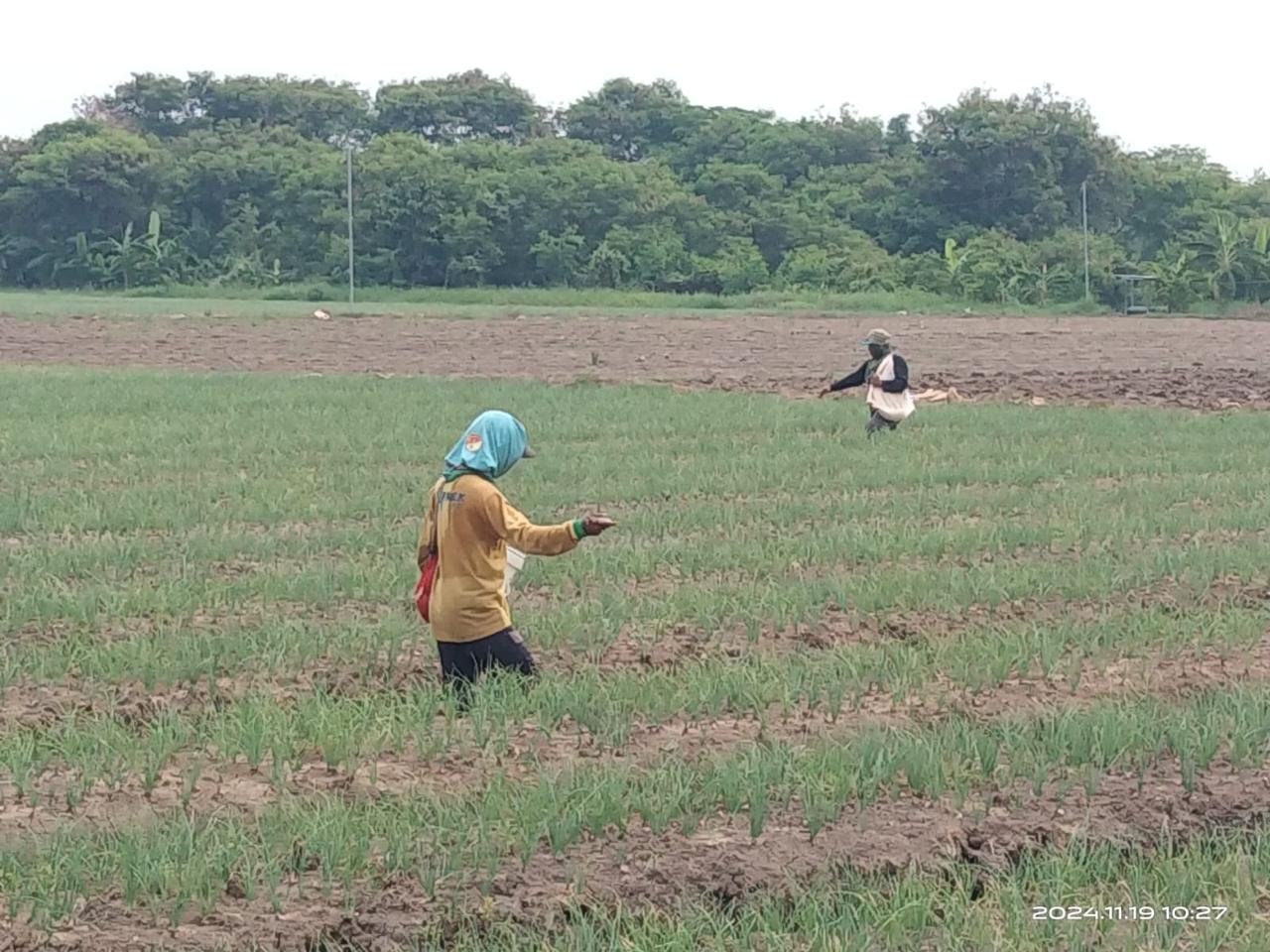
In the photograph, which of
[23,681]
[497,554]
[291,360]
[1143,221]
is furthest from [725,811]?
[1143,221]

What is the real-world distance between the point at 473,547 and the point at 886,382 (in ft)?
29.4

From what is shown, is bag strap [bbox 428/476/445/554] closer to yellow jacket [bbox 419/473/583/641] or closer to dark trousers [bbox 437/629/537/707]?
yellow jacket [bbox 419/473/583/641]

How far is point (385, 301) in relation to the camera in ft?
161

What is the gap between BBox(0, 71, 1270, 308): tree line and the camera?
2131 inches

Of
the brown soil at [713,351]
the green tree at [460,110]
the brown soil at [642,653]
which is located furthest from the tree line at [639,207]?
the brown soil at [642,653]

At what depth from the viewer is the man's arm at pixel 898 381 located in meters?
14.2

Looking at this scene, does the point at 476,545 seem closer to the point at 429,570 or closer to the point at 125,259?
the point at 429,570

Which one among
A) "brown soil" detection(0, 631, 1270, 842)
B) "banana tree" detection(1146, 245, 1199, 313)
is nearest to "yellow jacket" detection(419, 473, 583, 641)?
"brown soil" detection(0, 631, 1270, 842)

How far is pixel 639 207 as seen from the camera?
183 feet

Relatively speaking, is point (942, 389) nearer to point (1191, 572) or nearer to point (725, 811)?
point (1191, 572)

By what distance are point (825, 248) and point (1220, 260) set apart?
1380cm

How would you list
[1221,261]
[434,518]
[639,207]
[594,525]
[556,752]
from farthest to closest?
[639,207] → [1221,261] → [434,518] → [594,525] → [556,752]

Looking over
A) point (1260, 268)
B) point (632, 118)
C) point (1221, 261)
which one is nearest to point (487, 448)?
point (1221, 261)

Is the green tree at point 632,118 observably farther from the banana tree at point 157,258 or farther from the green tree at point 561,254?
the banana tree at point 157,258
